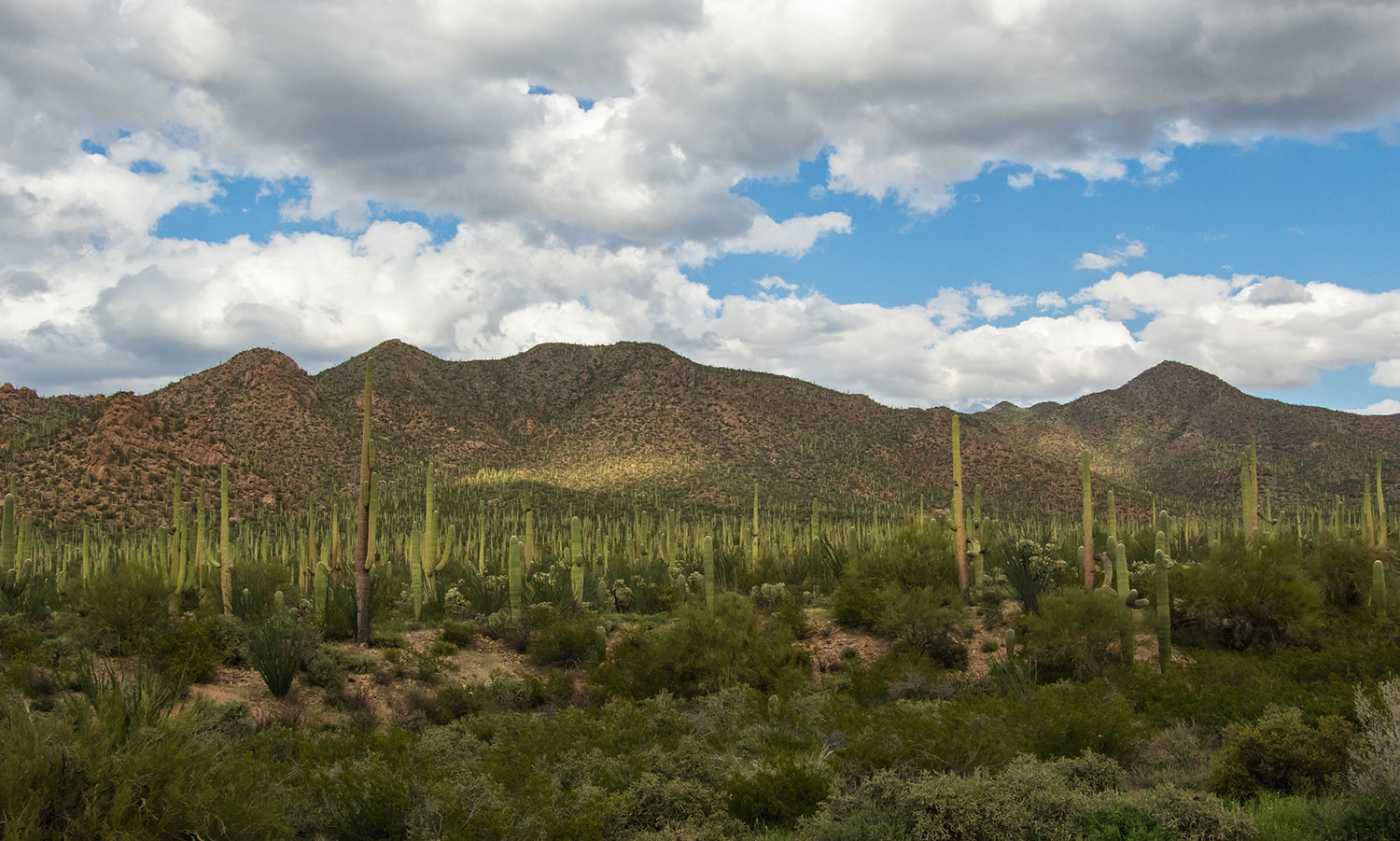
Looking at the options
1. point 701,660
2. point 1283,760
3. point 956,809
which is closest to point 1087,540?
point 701,660

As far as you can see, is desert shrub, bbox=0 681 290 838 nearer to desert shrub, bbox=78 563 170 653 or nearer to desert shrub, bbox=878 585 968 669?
desert shrub, bbox=78 563 170 653

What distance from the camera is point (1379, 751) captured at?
741cm

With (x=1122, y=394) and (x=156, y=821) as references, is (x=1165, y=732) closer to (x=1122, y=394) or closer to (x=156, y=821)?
(x=156, y=821)

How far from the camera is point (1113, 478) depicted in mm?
94375

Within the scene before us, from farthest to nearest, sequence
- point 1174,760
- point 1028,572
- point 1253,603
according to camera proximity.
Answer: point 1028,572
point 1253,603
point 1174,760

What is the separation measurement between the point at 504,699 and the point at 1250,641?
1240 cm

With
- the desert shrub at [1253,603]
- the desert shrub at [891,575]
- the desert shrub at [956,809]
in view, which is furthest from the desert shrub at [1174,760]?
the desert shrub at [891,575]

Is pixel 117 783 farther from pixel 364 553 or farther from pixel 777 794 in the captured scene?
pixel 364 553

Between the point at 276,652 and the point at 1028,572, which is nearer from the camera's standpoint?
the point at 276,652

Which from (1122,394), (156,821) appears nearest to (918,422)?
(1122,394)

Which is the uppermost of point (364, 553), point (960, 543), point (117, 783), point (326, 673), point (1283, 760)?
point (364, 553)

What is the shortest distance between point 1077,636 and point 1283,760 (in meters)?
5.69

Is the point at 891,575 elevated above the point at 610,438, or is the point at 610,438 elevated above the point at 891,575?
the point at 610,438

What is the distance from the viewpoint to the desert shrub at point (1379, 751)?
7039 millimetres
